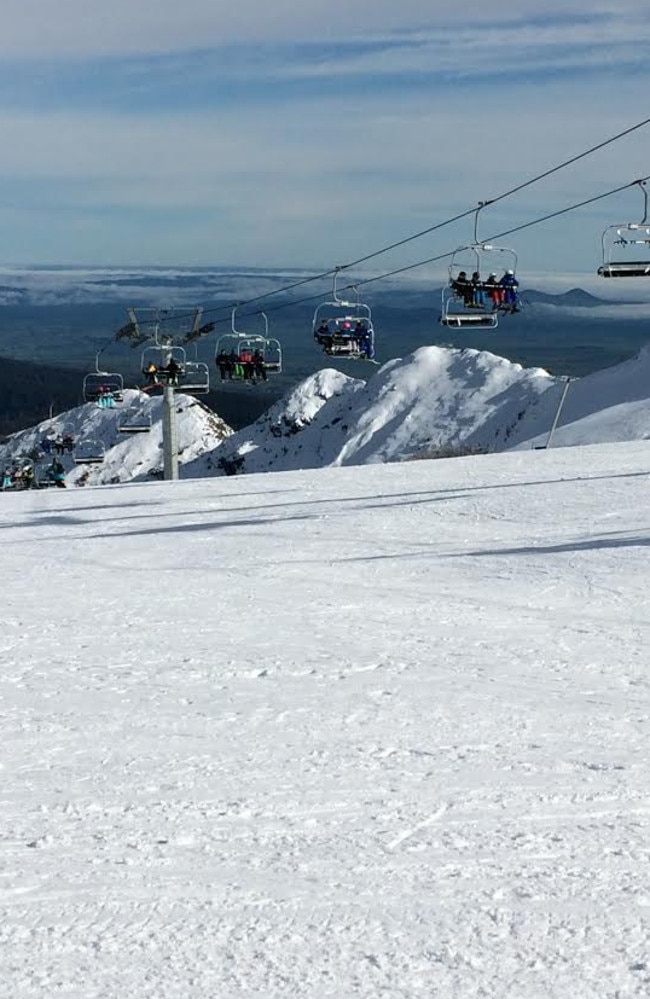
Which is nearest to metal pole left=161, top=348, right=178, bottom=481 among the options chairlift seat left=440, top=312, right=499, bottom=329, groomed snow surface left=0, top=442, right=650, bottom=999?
chairlift seat left=440, top=312, right=499, bottom=329

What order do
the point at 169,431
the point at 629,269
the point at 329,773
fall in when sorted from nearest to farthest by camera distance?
the point at 329,773
the point at 629,269
the point at 169,431

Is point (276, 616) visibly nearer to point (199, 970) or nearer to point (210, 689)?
point (210, 689)

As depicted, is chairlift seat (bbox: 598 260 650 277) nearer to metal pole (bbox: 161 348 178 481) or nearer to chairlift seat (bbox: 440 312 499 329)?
chairlift seat (bbox: 440 312 499 329)

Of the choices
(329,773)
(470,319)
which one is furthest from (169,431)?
(329,773)

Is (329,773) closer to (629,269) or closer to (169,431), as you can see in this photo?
(629,269)

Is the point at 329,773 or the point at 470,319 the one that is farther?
the point at 470,319

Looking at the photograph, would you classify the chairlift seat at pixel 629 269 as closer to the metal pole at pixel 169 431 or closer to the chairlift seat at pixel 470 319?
the chairlift seat at pixel 470 319

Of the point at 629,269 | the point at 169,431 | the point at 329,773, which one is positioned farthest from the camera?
the point at 169,431

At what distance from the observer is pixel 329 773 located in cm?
671

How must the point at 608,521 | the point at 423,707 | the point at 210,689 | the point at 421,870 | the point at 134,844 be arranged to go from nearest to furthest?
the point at 421,870
the point at 134,844
the point at 423,707
the point at 210,689
the point at 608,521

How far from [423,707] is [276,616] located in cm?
316

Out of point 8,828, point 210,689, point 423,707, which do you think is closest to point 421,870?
point 8,828

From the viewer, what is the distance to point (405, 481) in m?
20.4

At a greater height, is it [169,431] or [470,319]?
[470,319]
